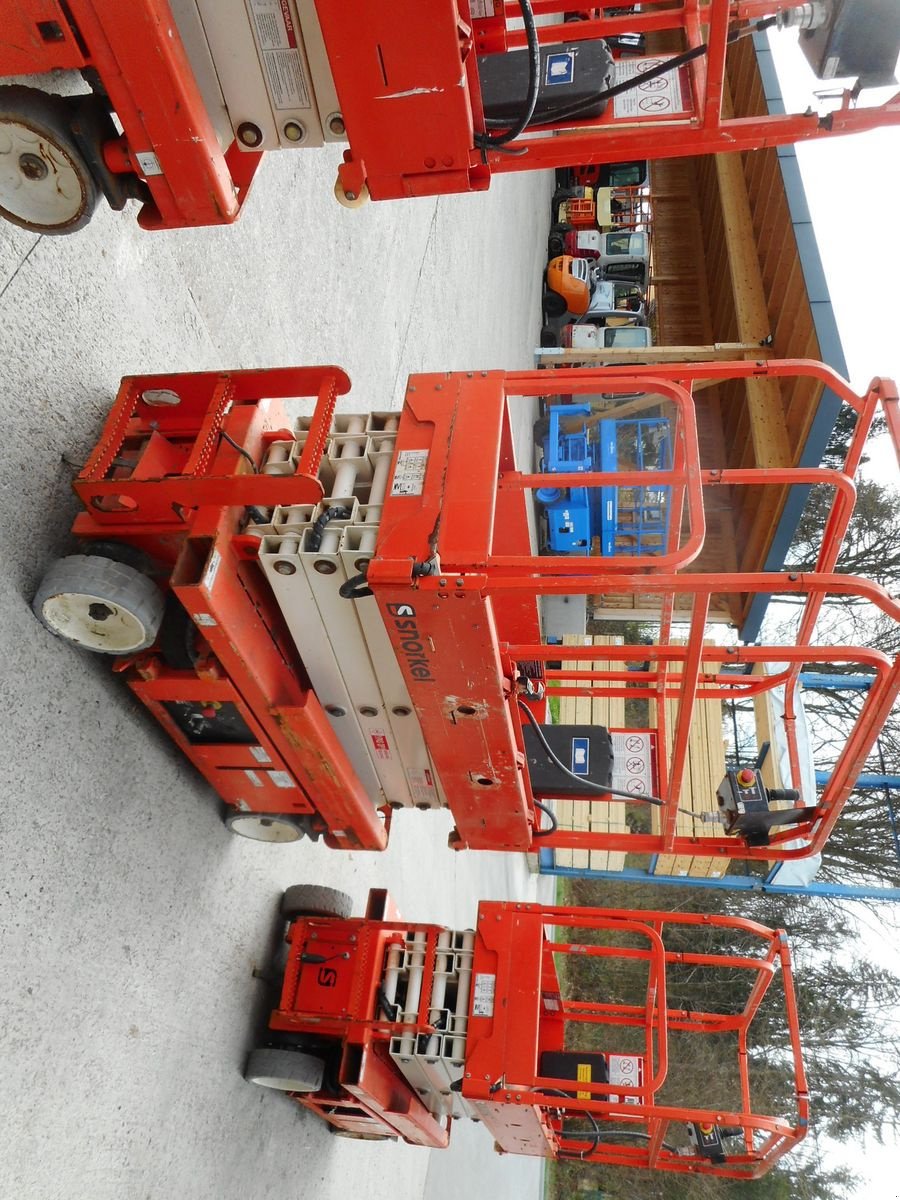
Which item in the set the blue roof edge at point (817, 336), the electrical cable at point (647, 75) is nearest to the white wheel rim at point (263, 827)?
the electrical cable at point (647, 75)

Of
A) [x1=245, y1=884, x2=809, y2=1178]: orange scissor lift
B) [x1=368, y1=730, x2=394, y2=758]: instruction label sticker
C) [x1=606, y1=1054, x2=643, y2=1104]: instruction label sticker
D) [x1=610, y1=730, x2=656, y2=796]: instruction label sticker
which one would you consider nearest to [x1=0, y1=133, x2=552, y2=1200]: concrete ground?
[x1=245, y1=884, x2=809, y2=1178]: orange scissor lift

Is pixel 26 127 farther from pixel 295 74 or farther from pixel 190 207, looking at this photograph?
pixel 295 74

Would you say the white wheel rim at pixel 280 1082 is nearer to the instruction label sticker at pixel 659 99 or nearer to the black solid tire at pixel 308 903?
the black solid tire at pixel 308 903

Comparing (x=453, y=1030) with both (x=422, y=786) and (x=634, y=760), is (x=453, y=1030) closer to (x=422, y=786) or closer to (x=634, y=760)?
(x=422, y=786)

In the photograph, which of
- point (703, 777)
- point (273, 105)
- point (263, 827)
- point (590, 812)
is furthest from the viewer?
point (590, 812)

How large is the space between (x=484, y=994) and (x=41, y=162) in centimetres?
379

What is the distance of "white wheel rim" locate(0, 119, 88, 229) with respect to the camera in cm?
217

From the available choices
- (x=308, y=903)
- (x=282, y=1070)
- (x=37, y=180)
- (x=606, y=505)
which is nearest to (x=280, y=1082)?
(x=282, y=1070)

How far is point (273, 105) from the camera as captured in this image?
2.25 metres

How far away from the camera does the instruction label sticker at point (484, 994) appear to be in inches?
158

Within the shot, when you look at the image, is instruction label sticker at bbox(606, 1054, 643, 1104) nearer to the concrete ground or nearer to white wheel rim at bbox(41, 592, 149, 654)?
the concrete ground

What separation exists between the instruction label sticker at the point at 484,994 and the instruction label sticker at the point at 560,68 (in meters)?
3.88

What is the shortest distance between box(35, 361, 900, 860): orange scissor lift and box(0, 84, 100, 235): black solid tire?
0.67 m

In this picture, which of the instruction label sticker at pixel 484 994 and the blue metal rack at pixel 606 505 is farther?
the blue metal rack at pixel 606 505
